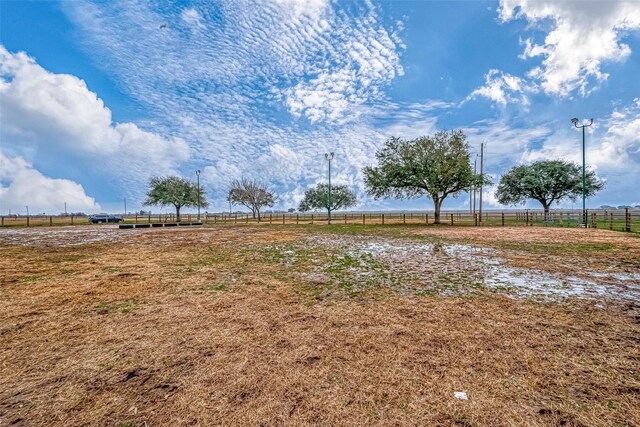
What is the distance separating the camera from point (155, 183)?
51.1 meters

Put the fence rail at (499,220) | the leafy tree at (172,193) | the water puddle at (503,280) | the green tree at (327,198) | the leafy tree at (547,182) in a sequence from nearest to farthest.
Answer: the water puddle at (503,280) → the fence rail at (499,220) → the leafy tree at (547,182) → the leafy tree at (172,193) → the green tree at (327,198)

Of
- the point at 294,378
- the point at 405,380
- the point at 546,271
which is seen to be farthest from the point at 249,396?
the point at 546,271

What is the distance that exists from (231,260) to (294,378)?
23.8 feet

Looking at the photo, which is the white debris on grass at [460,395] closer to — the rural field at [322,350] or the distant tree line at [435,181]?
the rural field at [322,350]

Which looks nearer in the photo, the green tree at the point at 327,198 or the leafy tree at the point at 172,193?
the leafy tree at the point at 172,193

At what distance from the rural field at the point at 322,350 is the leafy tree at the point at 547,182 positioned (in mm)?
39100

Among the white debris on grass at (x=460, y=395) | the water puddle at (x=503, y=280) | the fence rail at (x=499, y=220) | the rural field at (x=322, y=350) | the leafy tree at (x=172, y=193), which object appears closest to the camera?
the rural field at (x=322, y=350)

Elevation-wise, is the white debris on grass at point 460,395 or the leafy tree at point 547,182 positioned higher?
the leafy tree at point 547,182

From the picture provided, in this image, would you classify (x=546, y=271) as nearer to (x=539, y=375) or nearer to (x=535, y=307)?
(x=535, y=307)

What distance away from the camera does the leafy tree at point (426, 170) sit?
27.7 metres

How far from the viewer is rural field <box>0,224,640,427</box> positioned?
235cm

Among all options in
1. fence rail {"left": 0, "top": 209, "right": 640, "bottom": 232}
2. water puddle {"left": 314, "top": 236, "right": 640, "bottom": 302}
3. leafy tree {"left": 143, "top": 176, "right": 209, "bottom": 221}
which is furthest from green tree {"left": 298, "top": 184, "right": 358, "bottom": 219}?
water puddle {"left": 314, "top": 236, "right": 640, "bottom": 302}

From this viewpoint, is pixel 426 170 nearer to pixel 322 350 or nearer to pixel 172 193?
pixel 322 350

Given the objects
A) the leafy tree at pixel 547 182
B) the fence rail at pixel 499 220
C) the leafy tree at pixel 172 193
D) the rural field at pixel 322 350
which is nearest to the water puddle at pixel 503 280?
the rural field at pixel 322 350
